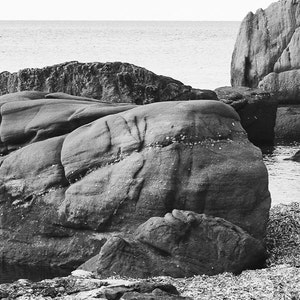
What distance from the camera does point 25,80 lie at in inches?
1262

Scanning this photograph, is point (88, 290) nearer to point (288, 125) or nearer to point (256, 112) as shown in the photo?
point (256, 112)

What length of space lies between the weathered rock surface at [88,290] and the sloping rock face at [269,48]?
29.1 meters

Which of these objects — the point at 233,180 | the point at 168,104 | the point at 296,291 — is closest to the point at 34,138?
the point at 168,104

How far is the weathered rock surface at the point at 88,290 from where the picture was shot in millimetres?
13023

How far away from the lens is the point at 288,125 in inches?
1494

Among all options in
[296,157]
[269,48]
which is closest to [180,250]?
[296,157]

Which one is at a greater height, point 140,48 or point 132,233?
point 132,233

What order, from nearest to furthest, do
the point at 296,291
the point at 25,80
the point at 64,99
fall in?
the point at 296,291 < the point at 64,99 < the point at 25,80

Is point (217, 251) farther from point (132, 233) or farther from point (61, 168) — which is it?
point (61, 168)

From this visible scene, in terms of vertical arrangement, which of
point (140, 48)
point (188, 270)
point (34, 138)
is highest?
point (34, 138)

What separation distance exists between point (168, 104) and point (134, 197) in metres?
2.06

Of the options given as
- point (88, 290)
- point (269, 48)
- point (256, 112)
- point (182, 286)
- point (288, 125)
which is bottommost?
point (288, 125)

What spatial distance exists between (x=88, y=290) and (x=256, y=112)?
23.0 m

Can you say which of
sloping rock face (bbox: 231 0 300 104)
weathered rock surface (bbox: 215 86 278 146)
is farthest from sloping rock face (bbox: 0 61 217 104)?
sloping rock face (bbox: 231 0 300 104)
